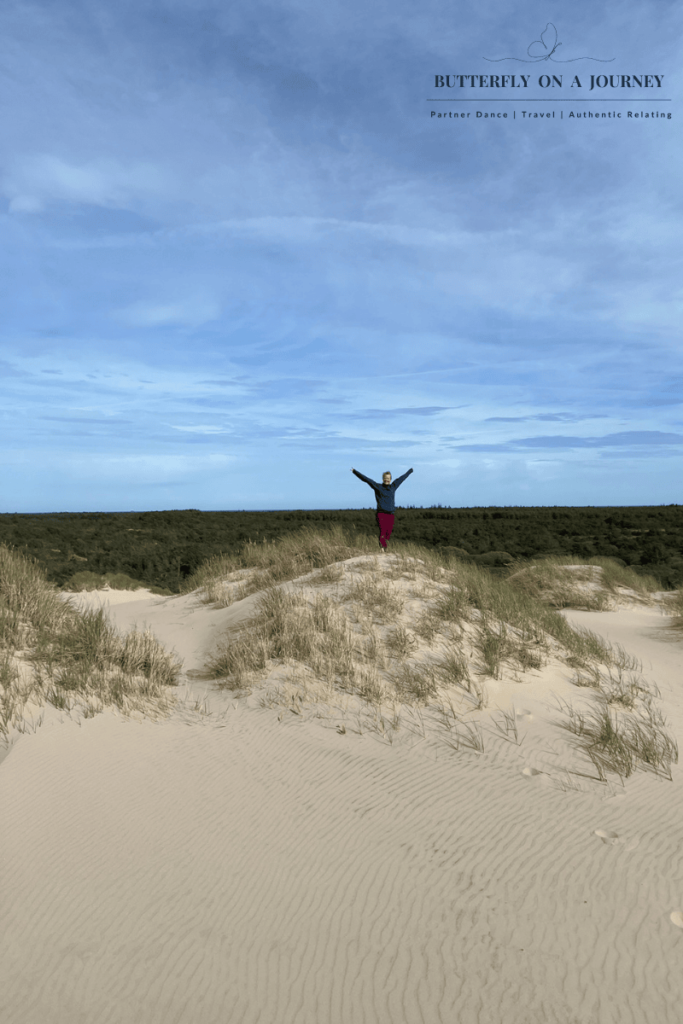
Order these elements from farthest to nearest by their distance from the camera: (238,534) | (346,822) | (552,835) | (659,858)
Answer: (238,534) → (346,822) → (552,835) → (659,858)

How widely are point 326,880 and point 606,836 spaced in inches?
74.9

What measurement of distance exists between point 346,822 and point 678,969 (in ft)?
7.19

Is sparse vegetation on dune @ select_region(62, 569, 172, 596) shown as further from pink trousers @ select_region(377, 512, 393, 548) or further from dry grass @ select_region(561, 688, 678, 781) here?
dry grass @ select_region(561, 688, 678, 781)

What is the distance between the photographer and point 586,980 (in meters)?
2.79

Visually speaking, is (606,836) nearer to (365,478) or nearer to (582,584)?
(365,478)

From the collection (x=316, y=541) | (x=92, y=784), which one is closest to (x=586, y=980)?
(x=92, y=784)

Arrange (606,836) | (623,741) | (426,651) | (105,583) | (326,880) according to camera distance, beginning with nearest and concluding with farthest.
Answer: (326,880), (606,836), (623,741), (426,651), (105,583)

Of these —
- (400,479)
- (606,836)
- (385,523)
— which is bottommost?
(606,836)

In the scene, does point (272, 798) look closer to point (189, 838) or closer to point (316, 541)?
point (189, 838)

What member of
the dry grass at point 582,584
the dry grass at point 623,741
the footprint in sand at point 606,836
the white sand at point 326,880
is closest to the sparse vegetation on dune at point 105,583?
the dry grass at point 582,584

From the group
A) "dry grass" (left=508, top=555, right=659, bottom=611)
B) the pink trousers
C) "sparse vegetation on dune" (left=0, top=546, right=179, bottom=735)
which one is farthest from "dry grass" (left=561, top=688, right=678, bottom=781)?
"dry grass" (left=508, top=555, right=659, bottom=611)

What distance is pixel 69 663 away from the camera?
6.72m

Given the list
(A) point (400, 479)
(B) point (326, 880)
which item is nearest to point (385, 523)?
(A) point (400, 479)

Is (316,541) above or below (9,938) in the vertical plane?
above
